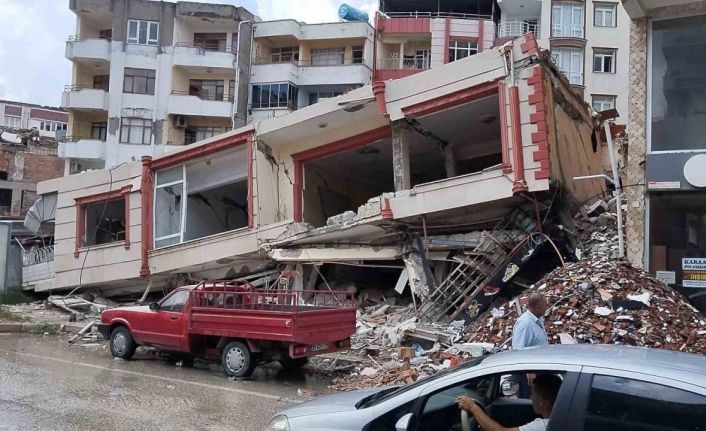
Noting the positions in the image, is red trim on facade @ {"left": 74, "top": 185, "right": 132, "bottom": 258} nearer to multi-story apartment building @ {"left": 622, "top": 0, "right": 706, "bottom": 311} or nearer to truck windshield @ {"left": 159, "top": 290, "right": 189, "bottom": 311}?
truck windshield @ {"left": 159, "top": 290, "right": 189, "bottom": 311}

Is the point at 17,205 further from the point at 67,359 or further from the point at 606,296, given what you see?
the point at 606,296

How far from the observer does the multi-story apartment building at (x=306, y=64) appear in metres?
40.9

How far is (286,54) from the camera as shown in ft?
142

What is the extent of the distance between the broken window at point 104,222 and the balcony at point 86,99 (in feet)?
71.4

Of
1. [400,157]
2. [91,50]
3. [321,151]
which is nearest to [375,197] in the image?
[321,151]

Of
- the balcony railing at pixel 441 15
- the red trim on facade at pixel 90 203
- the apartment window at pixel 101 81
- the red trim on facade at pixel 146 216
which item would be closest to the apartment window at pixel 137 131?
the apartment window at pixel 101 81

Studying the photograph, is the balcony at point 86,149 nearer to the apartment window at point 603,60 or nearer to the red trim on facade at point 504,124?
the apartment window at point 603,60

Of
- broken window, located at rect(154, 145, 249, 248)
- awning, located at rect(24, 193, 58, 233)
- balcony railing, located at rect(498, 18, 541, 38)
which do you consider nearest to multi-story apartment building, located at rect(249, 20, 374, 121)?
balcony railing, located at rect(498, 18, 541, 38)

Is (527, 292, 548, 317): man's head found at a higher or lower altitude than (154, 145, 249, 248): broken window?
lower

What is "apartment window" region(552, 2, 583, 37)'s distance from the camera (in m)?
40.2

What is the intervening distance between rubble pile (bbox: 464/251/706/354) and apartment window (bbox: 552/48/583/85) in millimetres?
30923

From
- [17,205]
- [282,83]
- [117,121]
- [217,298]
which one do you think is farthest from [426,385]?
[17,205]

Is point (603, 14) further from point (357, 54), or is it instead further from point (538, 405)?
point (538, 405)

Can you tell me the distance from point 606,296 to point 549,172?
370cm
